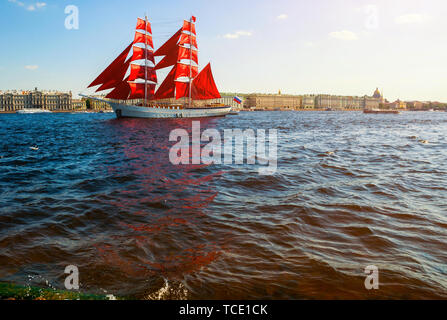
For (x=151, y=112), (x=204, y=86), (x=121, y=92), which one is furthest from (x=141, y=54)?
(x=204, y=86)

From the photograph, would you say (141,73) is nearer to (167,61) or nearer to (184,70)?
(167,61)

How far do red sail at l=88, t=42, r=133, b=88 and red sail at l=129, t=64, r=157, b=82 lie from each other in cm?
330

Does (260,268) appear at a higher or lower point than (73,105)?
lower

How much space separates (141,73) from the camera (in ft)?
187

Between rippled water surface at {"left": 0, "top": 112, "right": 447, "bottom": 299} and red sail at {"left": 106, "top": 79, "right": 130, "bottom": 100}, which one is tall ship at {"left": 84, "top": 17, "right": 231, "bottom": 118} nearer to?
red sail at {"left": 106, "top": 79, "right": 130, "bottom": 100}

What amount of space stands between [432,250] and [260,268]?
270 cm

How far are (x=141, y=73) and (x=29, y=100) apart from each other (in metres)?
124

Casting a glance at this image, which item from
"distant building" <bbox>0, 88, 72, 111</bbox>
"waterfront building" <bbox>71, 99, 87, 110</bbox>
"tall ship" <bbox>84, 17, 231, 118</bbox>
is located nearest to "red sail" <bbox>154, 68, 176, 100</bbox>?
"tall ship" <bbox>84, 17, 231, 118</bbox>

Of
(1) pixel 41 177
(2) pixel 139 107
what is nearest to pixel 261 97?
(2) pixel 139 107

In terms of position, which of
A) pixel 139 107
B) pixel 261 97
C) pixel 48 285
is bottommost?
pixel 48 285

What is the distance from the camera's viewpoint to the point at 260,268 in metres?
4.11

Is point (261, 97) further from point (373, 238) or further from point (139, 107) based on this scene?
point (373, 238)

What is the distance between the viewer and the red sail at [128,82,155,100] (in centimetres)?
5484
